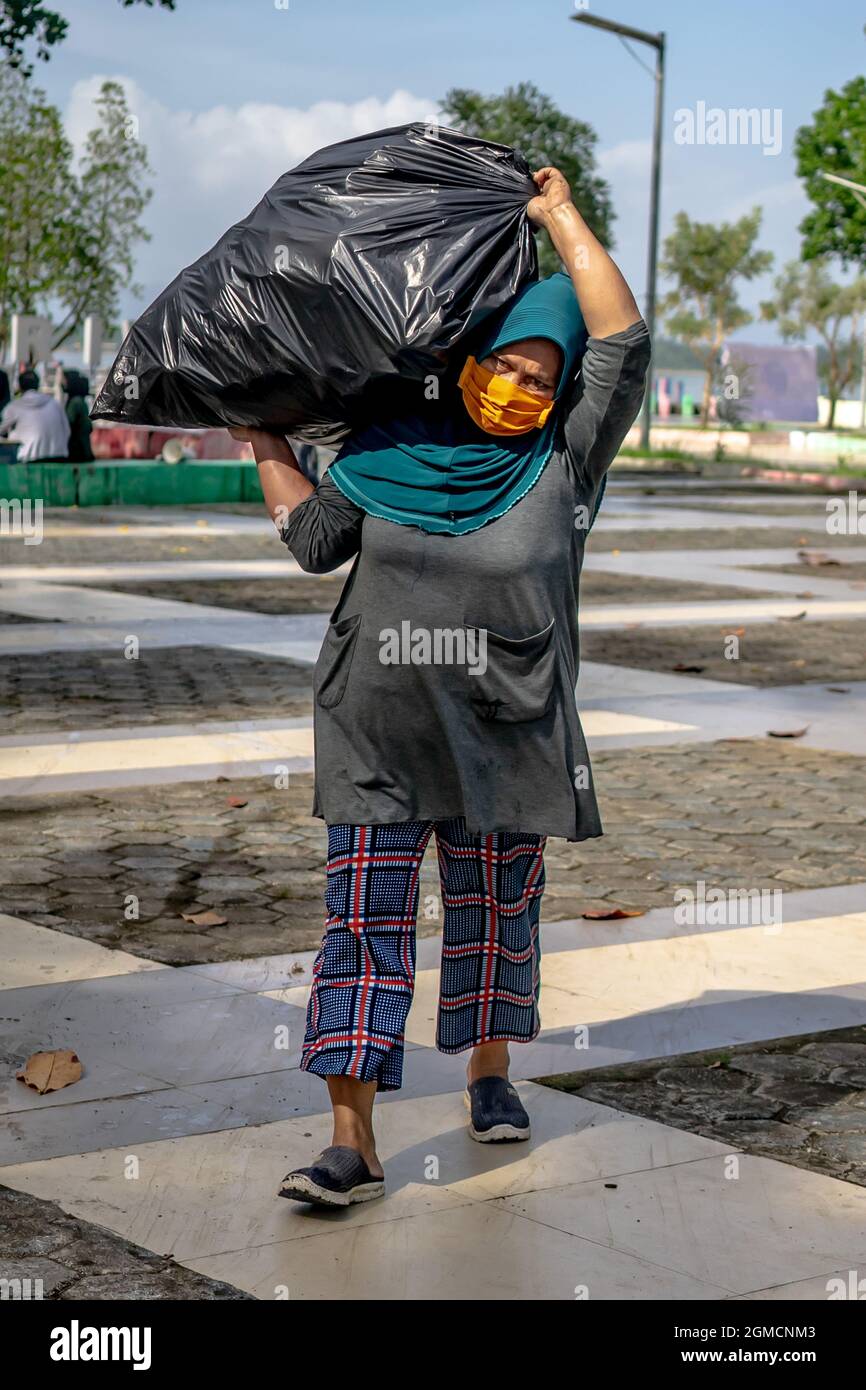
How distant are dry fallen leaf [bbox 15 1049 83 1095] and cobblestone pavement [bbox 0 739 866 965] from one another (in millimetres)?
882

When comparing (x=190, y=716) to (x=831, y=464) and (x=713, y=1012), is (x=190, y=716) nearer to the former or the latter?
(x=713, y=1012)

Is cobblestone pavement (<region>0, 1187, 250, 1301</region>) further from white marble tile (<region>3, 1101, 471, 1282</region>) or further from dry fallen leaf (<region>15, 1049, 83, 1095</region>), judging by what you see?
dry fallen leaf (<region>15, 1049, 83, 1095</region>)

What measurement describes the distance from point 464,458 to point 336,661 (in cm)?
46

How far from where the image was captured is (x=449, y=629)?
3564 mm

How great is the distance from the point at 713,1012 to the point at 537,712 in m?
Result: 1.52

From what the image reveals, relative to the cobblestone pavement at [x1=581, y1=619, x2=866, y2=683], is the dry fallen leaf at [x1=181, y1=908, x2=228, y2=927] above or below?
below

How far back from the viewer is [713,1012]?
4.81 m

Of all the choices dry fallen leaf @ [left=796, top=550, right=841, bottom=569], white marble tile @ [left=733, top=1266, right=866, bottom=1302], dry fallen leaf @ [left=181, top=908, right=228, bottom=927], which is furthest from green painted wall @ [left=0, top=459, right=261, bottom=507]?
white marble tile @ [left=733, top=1266, right=866, bottom=1302]

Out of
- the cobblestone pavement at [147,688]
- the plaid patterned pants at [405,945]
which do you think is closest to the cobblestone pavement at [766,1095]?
the plaid patterned pants at [405,945]

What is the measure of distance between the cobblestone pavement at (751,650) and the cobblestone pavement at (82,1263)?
7420 mm

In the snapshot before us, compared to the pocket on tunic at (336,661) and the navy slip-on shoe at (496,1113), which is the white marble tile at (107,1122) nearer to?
the navy slip-on shoe at (496,1113)

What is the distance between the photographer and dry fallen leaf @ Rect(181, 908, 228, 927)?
18.0 ft

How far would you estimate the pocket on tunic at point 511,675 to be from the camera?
3.58 meters

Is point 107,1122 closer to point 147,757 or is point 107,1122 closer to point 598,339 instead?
point 598,339
